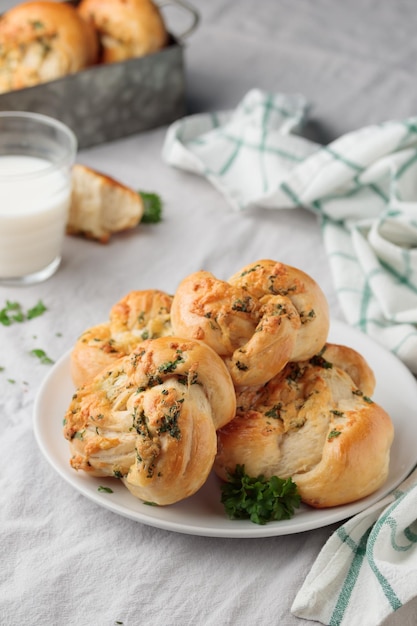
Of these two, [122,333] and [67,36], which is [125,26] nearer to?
[67,36]

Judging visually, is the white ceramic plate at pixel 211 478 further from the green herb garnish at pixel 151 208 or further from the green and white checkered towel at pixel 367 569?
the green herb garnish at pixel 151 208

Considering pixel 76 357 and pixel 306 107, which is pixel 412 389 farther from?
pixel 306 107

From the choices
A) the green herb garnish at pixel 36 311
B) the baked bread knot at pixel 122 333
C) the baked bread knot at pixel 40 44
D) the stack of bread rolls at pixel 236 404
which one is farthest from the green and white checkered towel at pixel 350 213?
the green herb garnish at pixel 36 311

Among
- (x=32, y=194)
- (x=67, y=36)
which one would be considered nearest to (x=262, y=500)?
(x=32, y=194)

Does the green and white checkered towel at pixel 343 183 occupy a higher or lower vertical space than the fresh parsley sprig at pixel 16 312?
higher

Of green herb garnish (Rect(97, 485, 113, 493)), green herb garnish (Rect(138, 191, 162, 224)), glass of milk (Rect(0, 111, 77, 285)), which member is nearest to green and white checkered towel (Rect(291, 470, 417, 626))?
green herb garnish (Rect(97, 485, 113, 493))
